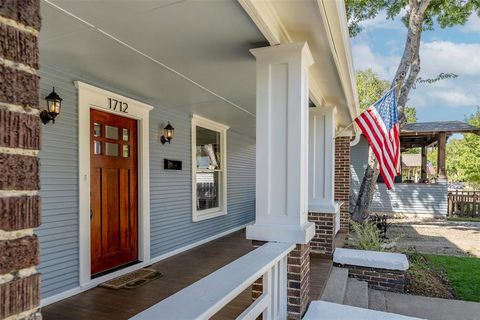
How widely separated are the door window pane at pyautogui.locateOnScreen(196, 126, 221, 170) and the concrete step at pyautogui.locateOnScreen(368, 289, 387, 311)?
360 cm

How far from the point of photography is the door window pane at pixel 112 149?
4126 millimetres

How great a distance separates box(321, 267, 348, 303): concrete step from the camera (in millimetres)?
3552

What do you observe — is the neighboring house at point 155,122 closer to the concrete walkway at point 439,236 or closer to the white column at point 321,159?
the white column at point 321,159

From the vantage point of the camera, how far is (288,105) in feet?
8.82

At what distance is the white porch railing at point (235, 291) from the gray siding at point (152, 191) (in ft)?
7.33

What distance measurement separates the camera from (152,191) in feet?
16.0

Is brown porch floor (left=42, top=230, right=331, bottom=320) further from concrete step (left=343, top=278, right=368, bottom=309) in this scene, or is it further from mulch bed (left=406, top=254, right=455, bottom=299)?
mulch bed (left=406, top=254, right=455, bottom=299)

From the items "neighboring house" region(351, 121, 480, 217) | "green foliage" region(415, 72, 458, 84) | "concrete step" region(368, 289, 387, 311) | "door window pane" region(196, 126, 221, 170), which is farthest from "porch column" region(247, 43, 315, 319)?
"neighboring house" region(351, 121, 480, 217)

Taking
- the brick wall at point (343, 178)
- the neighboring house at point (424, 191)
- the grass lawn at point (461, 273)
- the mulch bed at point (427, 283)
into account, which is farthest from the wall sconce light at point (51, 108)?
the neighboring house at point (424, 191)

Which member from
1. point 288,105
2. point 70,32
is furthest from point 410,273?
point 70,32

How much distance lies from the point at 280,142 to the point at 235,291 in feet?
4.55

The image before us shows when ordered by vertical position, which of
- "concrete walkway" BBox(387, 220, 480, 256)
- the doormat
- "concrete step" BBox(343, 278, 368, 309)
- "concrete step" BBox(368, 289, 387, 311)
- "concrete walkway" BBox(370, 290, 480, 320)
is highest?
the doormat

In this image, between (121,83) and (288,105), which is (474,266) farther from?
(121,83)

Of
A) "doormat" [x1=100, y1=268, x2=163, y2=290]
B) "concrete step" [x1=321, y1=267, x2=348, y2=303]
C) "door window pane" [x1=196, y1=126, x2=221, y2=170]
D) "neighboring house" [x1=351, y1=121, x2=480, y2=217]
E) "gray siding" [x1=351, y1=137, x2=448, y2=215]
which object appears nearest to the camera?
"concrete step" [x1=321, y1=267, x2=348, y2=303]
